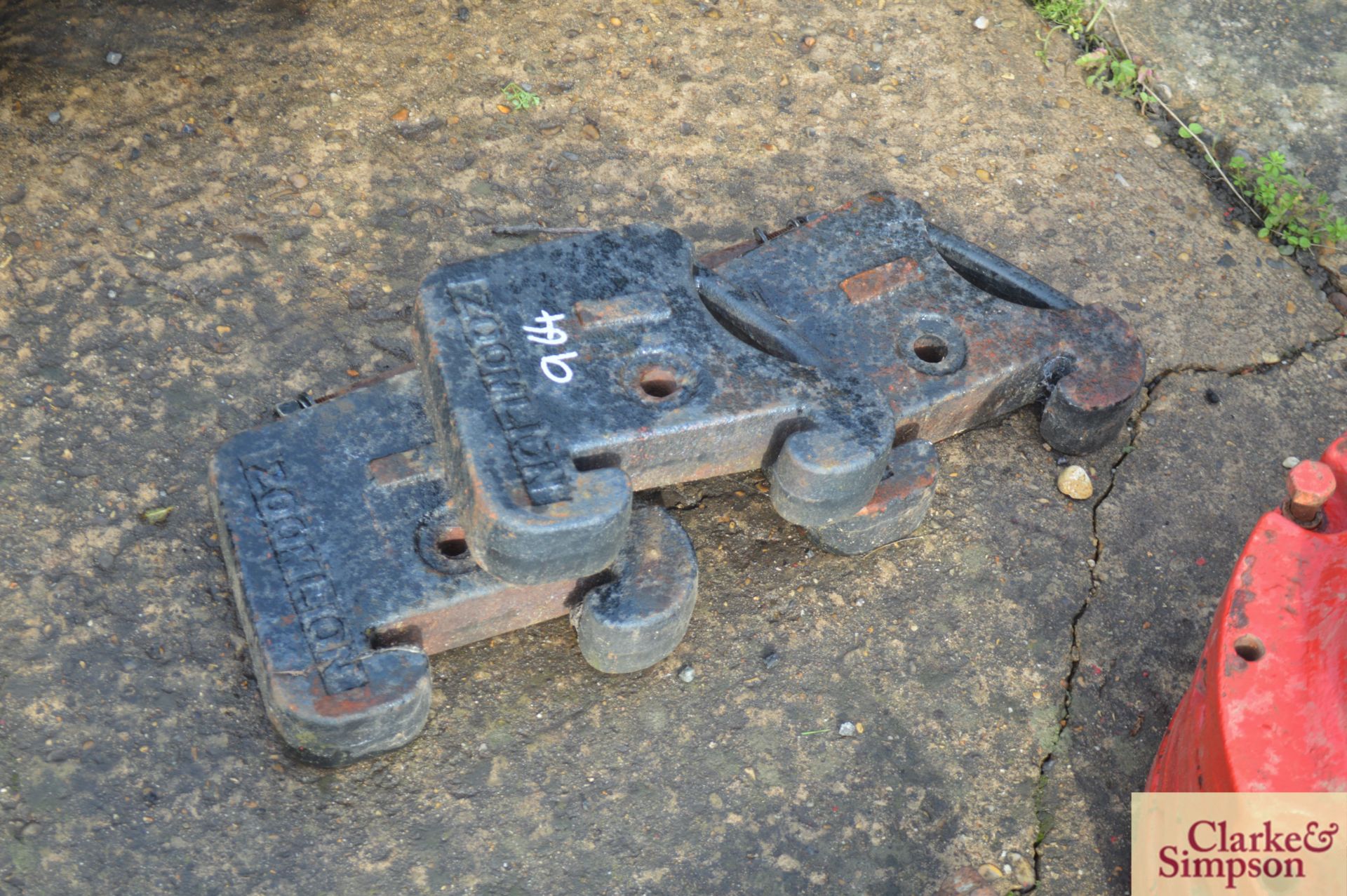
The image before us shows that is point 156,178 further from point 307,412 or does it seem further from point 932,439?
point 932,439

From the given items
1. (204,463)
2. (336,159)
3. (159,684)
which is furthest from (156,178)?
(159,684)

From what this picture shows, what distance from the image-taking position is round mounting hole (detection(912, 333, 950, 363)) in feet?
8.56

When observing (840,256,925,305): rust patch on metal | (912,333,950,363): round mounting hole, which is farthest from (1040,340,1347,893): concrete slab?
(840,256,925,305): rust patch on metal

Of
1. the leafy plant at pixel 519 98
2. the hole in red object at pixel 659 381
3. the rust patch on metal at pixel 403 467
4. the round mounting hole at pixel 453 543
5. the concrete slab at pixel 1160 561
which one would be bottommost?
the concrete slab at pixel 1160 561

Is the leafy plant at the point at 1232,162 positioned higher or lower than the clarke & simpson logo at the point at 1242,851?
higher

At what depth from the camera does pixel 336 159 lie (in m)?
3.07

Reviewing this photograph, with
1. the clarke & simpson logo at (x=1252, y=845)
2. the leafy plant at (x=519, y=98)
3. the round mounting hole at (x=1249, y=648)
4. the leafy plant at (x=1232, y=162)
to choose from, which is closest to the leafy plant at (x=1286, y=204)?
the leafy plant at (x=1232, y=162)

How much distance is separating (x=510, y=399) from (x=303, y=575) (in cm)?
48

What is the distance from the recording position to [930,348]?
264 cm

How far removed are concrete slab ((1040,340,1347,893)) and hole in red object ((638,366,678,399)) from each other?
3.26ft

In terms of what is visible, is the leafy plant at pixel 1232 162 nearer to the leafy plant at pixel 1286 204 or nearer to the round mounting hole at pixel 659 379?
the leafy plant at pixel 1286 204

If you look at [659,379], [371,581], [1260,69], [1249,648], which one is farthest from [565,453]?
[1260,69]

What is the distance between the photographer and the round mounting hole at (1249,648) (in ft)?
6.82

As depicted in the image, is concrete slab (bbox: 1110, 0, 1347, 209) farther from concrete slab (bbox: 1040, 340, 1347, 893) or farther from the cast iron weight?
the cast iron weight
